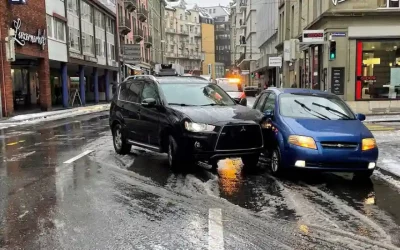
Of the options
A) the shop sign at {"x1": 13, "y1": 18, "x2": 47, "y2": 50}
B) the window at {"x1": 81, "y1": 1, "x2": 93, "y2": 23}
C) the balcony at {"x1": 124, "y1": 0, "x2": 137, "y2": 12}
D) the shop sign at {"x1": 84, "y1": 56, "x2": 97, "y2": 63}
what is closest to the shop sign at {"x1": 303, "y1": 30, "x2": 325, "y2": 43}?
the shop sign at {"x1": 13, "y1": 18, "x2": 47, "y2": 50}

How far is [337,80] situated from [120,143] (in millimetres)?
14708

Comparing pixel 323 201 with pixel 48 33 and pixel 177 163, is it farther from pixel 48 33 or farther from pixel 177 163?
pixel 48 33

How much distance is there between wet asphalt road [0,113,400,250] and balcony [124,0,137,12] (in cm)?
4716

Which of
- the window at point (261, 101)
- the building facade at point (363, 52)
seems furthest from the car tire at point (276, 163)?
the building facade at point (363, 52)

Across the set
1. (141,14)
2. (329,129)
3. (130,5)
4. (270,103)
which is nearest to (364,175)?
(329,129)

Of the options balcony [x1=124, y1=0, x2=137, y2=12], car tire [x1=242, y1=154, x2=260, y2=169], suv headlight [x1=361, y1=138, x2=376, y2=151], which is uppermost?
balcony [x1=124, y1=0, x2=137, y2=12]

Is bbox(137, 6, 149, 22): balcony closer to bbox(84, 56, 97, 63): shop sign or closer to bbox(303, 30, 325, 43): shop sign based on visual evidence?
bbox(84, 56, 97, 63): shop sign

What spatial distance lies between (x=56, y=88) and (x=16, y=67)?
9071mm

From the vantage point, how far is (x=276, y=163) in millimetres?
7906

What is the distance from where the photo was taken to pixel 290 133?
749 cm

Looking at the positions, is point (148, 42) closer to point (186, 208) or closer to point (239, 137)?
point (239, 137)

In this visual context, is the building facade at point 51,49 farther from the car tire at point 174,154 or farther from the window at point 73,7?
the car tire at point 174,154

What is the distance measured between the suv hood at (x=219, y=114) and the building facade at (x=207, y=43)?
129 meters

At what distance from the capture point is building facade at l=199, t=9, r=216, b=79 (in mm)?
136625
